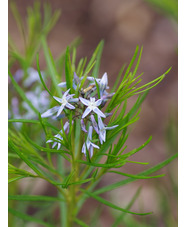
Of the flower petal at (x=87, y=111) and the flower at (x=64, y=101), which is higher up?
the flower at (x=64, y=101)

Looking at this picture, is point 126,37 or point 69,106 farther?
point 126,37

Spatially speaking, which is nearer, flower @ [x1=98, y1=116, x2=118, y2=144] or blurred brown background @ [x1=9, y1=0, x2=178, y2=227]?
flower @ [x1=98, y1=116, x2=118, y2=144]

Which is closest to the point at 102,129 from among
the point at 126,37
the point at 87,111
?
the point at 87,111

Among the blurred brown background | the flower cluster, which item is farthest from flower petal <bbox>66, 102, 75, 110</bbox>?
the blurred brown background

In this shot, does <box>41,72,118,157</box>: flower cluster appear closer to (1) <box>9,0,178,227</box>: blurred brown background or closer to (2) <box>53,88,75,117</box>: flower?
(2) <box>53,88,75,117</box>: flower

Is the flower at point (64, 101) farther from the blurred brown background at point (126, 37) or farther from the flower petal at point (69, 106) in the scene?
the blurred brown background at point (126, 37)

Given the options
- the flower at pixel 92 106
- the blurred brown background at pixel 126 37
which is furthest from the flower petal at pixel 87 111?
the blurred brown background at pixel 126 37

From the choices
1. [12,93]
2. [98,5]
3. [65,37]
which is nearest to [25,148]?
[12,93]

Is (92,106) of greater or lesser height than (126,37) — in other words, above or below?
below

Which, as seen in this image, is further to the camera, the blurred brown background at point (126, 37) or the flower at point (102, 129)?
the blurred brown background at point (126, 37)

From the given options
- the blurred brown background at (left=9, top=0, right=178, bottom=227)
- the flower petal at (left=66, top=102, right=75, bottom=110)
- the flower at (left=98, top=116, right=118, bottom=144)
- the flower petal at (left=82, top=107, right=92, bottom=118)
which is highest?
the blurred brown background at (left=9, top=0, right=178, bottom=227)

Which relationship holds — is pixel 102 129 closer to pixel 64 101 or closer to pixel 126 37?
pixel 64 101

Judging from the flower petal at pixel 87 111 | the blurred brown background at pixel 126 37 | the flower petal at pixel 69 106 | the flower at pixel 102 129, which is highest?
the blurred brown background at pixel 126 37
